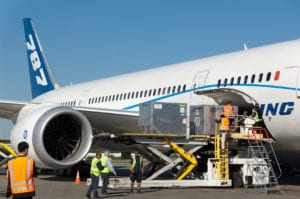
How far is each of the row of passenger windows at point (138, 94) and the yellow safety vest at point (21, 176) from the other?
28.6ft

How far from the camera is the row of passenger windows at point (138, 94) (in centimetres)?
1403

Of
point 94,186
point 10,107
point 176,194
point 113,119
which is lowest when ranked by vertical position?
point 176,194

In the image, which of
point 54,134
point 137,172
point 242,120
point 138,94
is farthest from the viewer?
point 138,94

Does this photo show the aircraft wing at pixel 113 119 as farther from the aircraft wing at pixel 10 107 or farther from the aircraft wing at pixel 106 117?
the aircraft wing at pixel 10 107

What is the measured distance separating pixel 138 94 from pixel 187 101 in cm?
285

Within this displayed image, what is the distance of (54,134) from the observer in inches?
513

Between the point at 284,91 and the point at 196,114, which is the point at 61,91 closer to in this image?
the point at 196,114

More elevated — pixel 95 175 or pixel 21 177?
pixel 21 177

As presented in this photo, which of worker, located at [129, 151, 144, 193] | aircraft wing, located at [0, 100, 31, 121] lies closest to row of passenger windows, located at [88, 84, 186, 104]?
worker, located at [129, 151, 144, 193]

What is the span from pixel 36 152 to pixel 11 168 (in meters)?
6.65

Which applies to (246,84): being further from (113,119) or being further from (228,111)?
(113,119)

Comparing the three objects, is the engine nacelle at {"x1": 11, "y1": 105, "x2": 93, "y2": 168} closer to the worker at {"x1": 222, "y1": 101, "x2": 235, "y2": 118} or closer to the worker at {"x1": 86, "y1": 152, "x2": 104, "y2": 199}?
the worker at {"x1": 86, "y1": 152, "x2": 104, "y2": 199}

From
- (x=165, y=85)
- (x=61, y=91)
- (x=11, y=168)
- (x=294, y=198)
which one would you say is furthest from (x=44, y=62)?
(x=11, y=168)

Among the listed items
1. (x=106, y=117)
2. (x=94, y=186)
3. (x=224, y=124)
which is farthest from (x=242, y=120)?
(x=94, y=186)
